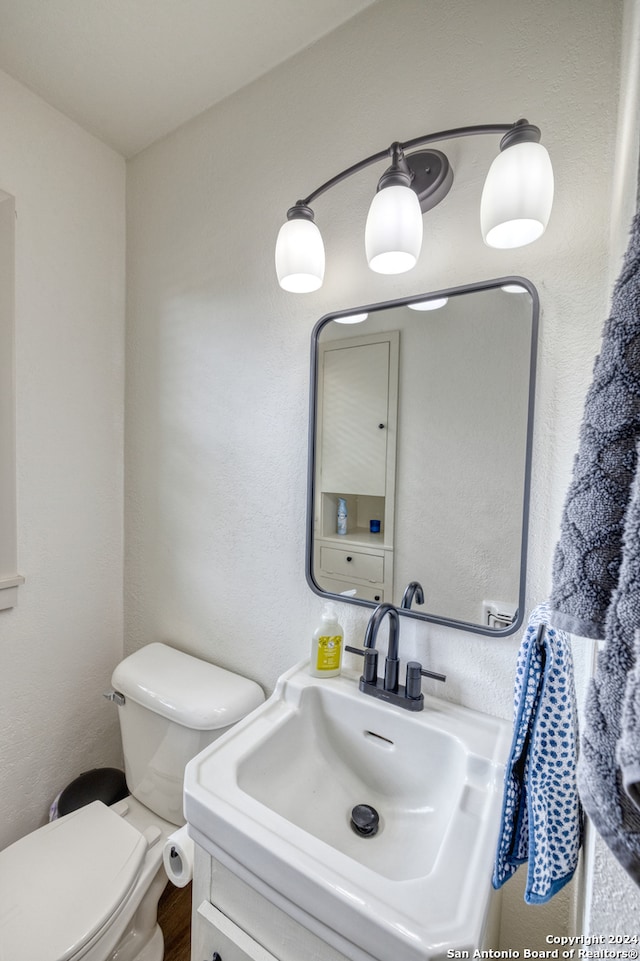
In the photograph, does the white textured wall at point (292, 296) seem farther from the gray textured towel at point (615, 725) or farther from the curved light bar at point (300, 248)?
the gray textured towel at point (615, 725)

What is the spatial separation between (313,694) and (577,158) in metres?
1.19

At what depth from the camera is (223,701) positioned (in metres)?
1.06

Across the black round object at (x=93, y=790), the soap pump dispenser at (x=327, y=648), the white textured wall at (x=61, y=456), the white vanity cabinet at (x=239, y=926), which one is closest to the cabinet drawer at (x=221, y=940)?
the white vanity cabinet at (x=239, y=926)

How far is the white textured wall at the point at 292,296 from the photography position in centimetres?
76

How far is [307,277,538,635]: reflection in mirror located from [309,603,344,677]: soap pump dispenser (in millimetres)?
81

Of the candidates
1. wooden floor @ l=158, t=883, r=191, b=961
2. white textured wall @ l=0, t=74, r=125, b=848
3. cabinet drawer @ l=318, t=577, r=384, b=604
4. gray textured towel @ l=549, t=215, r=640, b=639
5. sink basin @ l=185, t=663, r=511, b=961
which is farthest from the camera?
white textured wall @ l=0, t=74, r=125, b=848

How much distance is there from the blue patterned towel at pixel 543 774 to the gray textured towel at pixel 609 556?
282mm

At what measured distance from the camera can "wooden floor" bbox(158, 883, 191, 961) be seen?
3.64 ft

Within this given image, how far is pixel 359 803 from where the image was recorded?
840mm

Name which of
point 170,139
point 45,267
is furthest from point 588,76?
point 45,267

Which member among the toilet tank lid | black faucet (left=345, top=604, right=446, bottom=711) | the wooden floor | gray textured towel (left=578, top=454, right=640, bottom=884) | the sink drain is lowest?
the wooden floor

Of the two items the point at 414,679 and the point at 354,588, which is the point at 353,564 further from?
the point at 414,679

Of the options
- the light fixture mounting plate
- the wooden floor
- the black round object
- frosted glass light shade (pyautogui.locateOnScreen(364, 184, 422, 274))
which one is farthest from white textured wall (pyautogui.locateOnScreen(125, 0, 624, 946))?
the wooden floor

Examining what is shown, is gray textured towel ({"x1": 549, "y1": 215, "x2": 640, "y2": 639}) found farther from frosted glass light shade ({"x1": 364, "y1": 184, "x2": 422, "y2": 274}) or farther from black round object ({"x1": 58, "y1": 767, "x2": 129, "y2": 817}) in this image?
black round object ({"x1": 58, "y1": 767, "x2": 129, "y2": 817})
